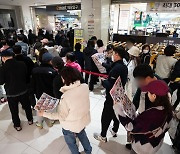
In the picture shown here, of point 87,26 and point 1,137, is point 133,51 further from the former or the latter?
point 87,26

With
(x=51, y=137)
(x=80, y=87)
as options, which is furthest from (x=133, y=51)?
(x=51, y=137)

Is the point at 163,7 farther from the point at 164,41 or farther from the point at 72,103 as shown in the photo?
the point at 72,103

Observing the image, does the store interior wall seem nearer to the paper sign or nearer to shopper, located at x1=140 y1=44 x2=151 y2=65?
shopper, located at x1=140 y1=44 x2=151 y2=65

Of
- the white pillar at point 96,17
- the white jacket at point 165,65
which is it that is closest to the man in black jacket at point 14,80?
the white jacket at point 165,65

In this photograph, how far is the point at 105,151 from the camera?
2277mm

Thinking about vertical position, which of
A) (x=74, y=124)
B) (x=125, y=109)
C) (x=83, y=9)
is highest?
(x=83, y=9)

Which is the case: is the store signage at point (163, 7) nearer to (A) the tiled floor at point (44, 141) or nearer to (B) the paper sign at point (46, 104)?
(A) the tiled floor at point (44, 141)

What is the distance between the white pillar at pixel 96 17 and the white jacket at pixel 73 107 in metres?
5.27

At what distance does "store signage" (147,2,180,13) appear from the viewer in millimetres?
5300

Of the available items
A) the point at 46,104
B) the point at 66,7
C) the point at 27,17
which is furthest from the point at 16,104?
the point at 27,17

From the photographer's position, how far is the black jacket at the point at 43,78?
234 cm

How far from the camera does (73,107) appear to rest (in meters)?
1.55

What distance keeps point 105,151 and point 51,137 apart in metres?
0.95

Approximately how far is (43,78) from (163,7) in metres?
5.38
